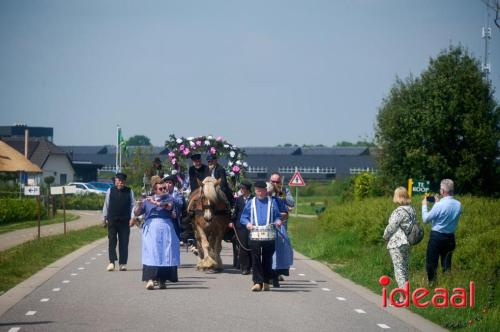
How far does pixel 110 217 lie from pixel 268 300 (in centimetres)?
636

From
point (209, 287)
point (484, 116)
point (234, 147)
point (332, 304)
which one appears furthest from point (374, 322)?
point (484, 116)

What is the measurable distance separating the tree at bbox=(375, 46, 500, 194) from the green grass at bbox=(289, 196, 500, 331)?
13.9m

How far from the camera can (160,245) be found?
55.8 ft

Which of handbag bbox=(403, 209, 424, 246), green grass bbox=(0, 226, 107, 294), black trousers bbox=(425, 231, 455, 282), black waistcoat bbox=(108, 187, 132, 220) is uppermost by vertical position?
black waistcoat bbox=(108, 187, 132, 220)

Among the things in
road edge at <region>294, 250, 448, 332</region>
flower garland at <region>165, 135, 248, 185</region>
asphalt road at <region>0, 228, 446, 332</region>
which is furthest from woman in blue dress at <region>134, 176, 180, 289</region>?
flower garland at <region>165, 135, 248, 185</region>

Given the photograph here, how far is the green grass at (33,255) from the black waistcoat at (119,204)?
1.91 meters

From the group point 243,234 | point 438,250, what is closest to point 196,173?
point 243,234

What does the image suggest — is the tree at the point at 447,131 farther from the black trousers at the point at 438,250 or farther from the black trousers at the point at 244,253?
the black trousers at the point at 438,250

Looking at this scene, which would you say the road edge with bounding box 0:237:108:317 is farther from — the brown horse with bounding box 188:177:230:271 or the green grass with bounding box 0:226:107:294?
the brown horse with bounding box 188:177:230:271

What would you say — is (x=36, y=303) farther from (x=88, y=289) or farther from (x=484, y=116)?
(x=484, y=116)

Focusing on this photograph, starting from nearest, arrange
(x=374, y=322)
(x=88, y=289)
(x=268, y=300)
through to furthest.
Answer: (x=374, y=322) < (x=268, y=300) < (x=88, y=289)

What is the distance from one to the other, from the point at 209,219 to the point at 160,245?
323 cm

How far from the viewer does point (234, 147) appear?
2548 centimetres

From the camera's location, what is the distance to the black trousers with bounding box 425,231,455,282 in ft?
52.3
